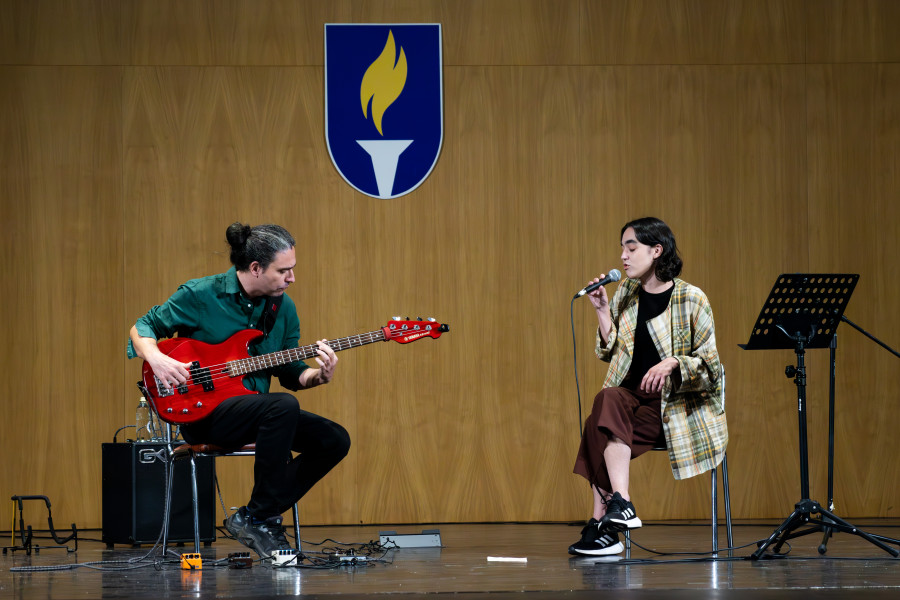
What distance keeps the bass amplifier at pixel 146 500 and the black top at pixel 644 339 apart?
1851 mm

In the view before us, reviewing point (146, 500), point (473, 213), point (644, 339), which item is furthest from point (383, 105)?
point (146, 500)

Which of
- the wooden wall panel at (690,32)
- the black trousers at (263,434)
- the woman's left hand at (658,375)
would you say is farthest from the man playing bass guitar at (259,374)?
the wooden wall panel at (690,32)

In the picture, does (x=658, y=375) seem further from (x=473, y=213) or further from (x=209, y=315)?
(x=473, y=213)

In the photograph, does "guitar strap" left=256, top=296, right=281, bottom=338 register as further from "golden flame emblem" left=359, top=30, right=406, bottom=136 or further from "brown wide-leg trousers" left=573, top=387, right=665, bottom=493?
"golden flame emblem" left=359, top=30, right=406, bottom=136

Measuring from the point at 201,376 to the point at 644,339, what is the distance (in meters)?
1.62

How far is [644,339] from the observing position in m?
3.67

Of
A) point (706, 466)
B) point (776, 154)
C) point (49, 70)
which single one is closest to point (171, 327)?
point (706, 466)

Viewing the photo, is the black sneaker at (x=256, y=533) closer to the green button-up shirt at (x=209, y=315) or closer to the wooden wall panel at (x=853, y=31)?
the green button-up shirt at (x=209, y=315)

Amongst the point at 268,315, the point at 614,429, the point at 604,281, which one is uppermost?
the point at 604,281

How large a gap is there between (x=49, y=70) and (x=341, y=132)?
1532 millimetres

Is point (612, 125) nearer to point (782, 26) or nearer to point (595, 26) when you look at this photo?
point (595, 26)

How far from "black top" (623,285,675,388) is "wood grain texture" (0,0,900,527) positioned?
1.36m

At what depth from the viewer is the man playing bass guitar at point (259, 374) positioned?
10.8 feet

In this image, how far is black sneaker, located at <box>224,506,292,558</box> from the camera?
331 centimetres
